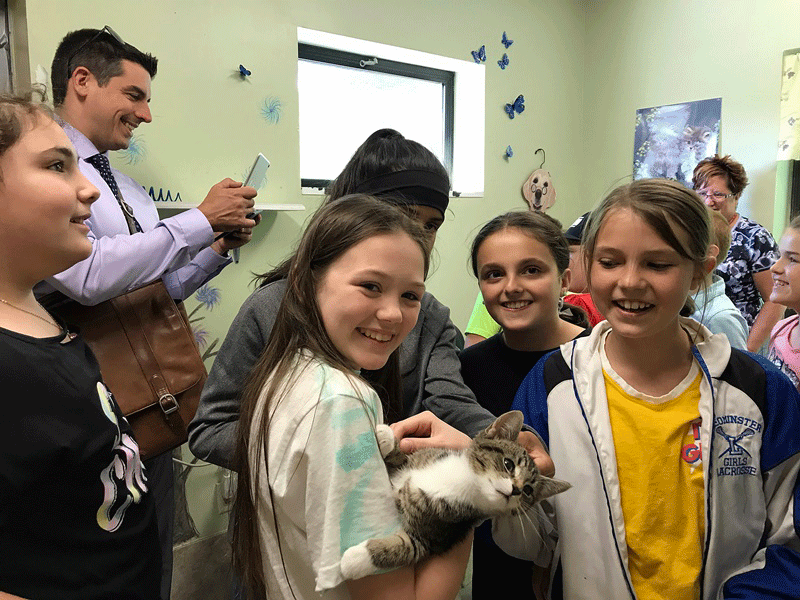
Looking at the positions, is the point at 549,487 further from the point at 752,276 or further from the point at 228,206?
the point at 752,276

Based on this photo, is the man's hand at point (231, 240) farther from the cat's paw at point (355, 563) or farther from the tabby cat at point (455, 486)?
the cat's paw at point (355, 563)

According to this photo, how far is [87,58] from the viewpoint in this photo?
1.71 metres

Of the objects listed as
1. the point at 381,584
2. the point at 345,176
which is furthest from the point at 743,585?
the point at 345,176

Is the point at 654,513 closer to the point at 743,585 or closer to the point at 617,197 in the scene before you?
the point at 743,585

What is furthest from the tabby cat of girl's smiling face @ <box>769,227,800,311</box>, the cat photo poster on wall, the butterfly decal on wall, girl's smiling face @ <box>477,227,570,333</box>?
the cat photo poster on wall

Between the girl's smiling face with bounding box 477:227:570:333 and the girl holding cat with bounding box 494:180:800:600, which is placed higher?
the girl's smiling face with bounding box 477:227:570:333

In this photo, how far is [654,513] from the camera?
3.35 ft

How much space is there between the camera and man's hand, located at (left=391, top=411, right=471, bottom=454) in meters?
0.89

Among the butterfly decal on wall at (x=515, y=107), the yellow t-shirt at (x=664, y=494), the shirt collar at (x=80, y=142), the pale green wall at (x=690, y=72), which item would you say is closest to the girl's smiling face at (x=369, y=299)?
the yellow t-shirt at (x=664, y=494)

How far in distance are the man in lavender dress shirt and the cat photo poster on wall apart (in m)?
2.71

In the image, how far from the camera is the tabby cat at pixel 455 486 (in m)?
0.81

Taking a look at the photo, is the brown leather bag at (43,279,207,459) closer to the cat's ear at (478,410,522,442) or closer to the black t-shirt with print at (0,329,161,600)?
the black t-shirt with print at (0,329,161,600)

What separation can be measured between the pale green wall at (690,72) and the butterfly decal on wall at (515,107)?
0.67 m

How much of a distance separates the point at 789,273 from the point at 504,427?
4.45 feet
